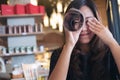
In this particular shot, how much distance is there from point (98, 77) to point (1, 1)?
438cm

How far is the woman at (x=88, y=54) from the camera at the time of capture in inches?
33.5

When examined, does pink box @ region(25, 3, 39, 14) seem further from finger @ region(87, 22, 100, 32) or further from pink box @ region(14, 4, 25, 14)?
finger @ region(87, 22, 100, 32)

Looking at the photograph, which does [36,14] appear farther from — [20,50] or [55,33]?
[55,33]

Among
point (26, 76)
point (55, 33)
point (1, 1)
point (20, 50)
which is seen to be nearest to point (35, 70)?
point (26, 76)

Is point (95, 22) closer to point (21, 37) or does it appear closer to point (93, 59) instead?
point (93, 59)

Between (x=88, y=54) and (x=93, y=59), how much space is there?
25 millimetres

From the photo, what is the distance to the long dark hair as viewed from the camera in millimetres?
862

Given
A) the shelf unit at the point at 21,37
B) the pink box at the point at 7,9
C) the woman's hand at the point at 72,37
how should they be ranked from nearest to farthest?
1. the woman's hand at the point at 72,37
2. the pink box at the point at 7,9
3. the shelf unit at the point at 21,37

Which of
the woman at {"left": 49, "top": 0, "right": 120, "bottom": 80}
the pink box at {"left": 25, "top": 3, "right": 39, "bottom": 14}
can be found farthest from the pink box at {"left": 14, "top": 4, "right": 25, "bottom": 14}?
the woman at {"left": 49, "top": 0, "right": 120, "bottom": 80}

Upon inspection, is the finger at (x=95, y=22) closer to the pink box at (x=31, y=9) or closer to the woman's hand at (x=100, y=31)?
the woman's hand at (x=100, y=31)

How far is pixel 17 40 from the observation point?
12.7ft

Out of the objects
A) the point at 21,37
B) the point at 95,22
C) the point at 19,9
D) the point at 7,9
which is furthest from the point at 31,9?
the point at 95,22

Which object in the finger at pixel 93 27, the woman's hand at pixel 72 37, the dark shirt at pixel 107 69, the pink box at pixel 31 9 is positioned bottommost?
the dark shirt at pixel 107 69

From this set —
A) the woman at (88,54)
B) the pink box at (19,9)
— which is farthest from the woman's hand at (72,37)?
the pink box at (19,9)
